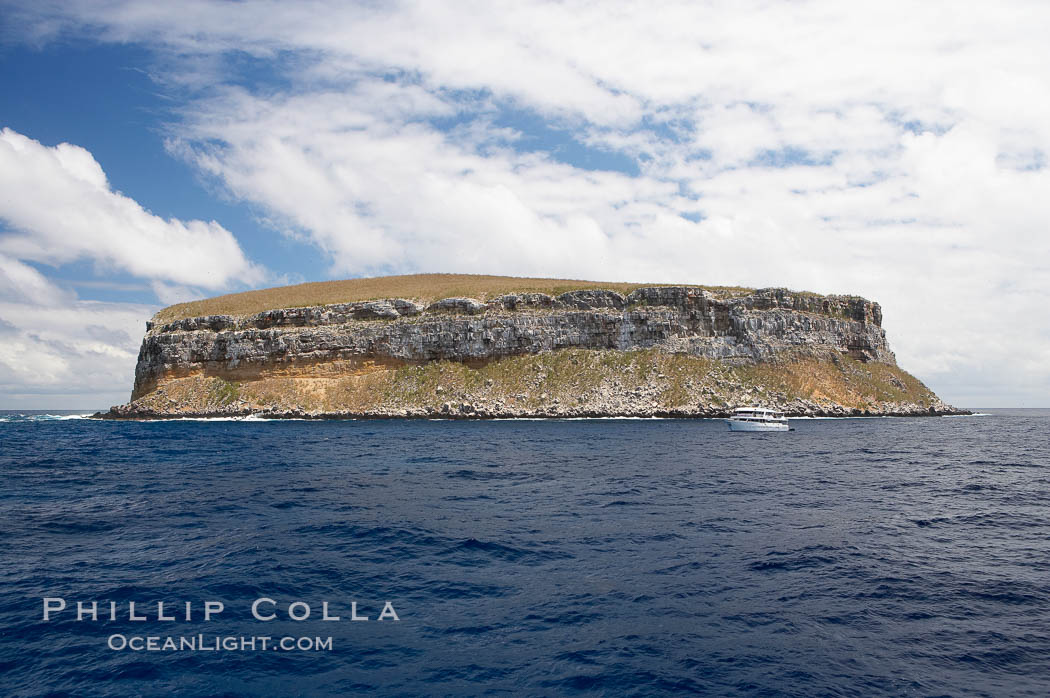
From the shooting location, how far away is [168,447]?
1962 inches

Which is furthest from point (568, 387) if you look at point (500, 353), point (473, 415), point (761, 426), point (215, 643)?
point (215, 643)

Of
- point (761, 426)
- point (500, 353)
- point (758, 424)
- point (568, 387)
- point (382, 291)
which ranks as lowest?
point (761, 426)

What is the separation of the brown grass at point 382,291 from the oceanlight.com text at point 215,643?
109m

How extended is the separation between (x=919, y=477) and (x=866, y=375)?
9161cm

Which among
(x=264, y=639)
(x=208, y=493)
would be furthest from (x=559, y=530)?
(x=208, y=493)

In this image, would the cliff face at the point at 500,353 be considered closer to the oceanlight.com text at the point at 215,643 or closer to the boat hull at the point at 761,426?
the boat hull at the point at 761,426

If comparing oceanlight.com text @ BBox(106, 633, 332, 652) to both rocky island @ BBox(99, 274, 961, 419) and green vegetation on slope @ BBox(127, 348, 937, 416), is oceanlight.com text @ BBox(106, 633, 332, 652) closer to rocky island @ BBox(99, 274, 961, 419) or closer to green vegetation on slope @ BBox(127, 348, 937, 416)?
rocky island @ BBox(99, 274, 961, 419)

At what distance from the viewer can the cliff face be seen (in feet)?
342

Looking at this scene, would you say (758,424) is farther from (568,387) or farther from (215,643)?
(215,643)

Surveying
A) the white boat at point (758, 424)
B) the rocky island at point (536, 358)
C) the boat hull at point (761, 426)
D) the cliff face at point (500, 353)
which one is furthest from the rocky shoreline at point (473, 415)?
the boat hull at point (761, 426)

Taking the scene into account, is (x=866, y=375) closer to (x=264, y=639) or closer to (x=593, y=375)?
(x=593, y=375)

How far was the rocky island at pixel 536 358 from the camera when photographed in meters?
103

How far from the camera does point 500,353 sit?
11231 centimetres

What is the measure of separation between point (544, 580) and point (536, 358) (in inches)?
3778
